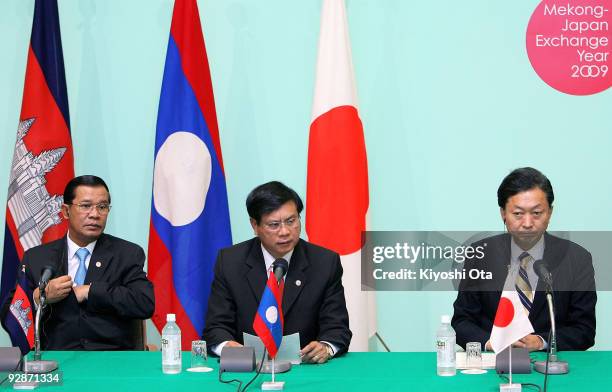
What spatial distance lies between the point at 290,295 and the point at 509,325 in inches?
42.5

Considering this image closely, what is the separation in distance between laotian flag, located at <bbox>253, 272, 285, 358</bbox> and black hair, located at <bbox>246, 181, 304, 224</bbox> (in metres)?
0.63

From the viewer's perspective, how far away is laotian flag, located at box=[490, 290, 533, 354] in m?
2.88

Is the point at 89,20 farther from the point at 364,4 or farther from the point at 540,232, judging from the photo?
the point at 540,232

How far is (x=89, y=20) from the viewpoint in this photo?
17.6 feet

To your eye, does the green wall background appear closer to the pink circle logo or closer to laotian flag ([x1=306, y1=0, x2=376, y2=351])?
the pink circle logo

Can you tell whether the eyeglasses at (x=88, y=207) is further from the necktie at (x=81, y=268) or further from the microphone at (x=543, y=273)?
the microphone at (x=543, y=273)

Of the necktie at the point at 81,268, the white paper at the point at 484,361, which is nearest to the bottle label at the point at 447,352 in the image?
the white paper at the point at 484,361

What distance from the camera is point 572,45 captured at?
5223 millimetres

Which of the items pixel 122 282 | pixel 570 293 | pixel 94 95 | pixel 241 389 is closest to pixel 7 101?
pixel 94 95

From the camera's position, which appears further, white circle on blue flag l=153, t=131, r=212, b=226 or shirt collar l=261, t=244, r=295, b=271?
white circle on blue flag l=153, t=131, r=212, b=226

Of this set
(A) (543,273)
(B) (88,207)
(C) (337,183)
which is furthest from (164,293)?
(A) (543,273)

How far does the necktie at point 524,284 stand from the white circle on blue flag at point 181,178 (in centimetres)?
192

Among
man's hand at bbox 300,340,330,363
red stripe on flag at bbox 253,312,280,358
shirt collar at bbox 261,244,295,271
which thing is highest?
shirt collar at bbox 261,244,295,271

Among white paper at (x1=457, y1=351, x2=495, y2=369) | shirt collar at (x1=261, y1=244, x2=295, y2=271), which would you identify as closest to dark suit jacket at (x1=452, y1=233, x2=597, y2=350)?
white paper at (x1=457, y1=351, x2=495, y2=369)
